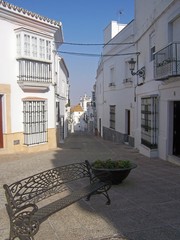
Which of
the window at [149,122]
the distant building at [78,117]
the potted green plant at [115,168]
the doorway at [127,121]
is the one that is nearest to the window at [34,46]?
the window at [149,122]

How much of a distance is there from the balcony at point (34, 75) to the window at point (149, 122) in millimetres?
4348

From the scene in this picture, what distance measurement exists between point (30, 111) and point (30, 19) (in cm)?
381

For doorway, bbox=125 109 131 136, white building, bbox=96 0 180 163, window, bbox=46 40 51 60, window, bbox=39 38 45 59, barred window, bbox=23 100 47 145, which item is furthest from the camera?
doorway, bbox=125 109 131 136

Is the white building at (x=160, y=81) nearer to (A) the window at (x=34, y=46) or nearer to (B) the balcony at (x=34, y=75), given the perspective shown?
(B) the balcony at (x=34, y=75)

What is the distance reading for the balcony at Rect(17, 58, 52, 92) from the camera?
12.8 m

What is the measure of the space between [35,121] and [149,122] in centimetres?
486

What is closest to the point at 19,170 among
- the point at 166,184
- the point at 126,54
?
the point at 166,184

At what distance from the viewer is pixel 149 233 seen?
4.35m

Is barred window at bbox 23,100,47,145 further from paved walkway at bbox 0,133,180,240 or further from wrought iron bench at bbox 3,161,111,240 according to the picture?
wrought iron bench at bbox 3,161,111,240

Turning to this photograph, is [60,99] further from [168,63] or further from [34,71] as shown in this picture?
[168,63]

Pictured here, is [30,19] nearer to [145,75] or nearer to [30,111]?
[30,111]

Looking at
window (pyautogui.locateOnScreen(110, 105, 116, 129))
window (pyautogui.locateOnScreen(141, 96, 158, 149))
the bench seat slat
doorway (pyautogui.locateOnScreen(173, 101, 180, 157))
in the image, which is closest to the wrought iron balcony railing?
window (pyautogui.locateOnScreen(141, 96, 158, 149))

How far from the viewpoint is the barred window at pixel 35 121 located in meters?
13.3

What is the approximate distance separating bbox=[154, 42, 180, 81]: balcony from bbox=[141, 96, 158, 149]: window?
1.68 meters
